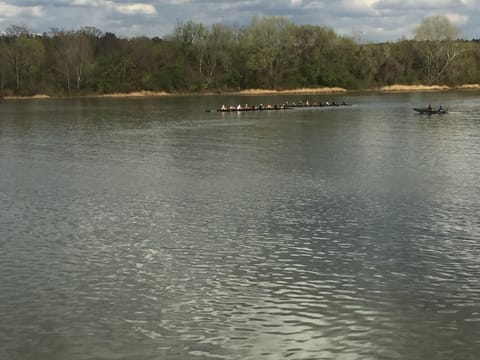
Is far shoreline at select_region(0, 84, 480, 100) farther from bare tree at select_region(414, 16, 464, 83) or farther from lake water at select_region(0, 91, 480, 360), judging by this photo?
lake water at select_region(0, 91, 480, 360)

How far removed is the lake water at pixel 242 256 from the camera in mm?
10641

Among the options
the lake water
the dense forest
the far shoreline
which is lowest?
the lake water

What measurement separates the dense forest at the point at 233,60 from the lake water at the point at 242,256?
82.0 m

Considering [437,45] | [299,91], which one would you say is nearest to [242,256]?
[299,91]

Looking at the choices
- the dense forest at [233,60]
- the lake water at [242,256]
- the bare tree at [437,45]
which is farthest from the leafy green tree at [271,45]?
the lake water at [242,256]

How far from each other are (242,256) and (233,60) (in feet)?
353

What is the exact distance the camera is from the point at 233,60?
119688mm

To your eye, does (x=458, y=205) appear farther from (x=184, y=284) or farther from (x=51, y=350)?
(x=51, y=350)

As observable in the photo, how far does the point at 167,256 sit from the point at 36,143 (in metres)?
27.3

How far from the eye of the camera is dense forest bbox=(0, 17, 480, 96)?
4301 inches

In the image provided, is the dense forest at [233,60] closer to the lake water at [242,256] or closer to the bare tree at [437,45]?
the bare tree at [437,45]

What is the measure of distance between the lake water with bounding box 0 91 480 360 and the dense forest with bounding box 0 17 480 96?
82003mm

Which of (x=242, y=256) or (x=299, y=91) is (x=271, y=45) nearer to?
(x=299, y=91)

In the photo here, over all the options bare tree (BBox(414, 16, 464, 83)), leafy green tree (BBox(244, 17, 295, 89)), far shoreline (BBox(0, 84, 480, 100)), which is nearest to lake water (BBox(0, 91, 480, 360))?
far shoreline (BBox(0, 84, 480, 100))
